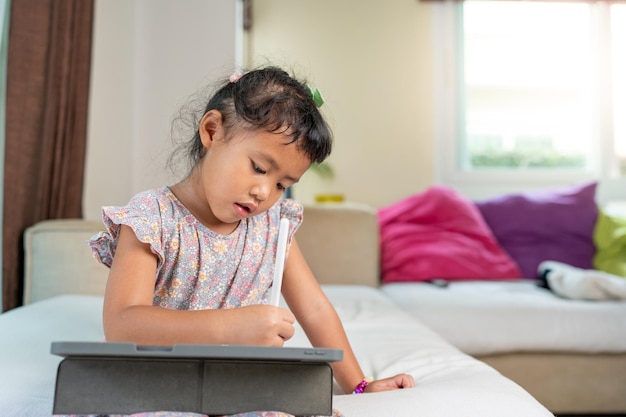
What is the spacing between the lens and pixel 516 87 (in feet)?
12.0

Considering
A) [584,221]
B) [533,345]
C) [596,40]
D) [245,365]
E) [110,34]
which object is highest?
[596,40]

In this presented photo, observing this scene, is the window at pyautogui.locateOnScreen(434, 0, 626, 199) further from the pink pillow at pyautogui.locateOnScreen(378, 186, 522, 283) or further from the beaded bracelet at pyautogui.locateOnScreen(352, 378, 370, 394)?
the beaded bracelet at pyautogui.locateOnScreen(352, 378, 370, 394)

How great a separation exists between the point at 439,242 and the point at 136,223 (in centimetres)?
196

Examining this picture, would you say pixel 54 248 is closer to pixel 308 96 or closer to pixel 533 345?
pixel 308 96

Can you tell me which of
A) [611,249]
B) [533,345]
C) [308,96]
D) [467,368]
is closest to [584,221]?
[611,249]

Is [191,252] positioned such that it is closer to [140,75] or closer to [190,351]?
[190,351]

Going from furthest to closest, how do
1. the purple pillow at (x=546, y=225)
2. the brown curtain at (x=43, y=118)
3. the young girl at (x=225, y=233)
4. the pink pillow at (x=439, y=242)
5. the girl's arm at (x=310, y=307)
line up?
the purple pillow at (x=546, y=225), the pink pillow at (x=439, y=242), the brown curtain at (x=43, y=118), the girl's arm at (x=310, y=307), the young girl at (x=225, y=233)

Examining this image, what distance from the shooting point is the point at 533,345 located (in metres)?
2.11

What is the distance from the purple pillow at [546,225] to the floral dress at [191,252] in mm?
1918

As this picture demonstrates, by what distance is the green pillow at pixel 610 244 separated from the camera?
279 cm

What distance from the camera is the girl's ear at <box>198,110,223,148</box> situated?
1072 mm

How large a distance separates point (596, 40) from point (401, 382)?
3.05 metres

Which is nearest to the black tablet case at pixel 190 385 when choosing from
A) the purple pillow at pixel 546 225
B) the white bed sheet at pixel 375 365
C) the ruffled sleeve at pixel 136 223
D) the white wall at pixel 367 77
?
the white bed sheet at pixel 375 365

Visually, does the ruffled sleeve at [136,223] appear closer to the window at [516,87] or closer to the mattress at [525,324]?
the mattress at [525,324]
